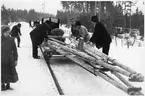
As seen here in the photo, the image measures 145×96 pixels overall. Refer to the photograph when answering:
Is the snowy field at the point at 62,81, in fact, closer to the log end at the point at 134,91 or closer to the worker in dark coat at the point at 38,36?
the log end at the point at 134,91

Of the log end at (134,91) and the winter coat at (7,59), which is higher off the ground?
the winter coat at (7,59)

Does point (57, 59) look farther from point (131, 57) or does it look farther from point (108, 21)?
→ point (108, 21)

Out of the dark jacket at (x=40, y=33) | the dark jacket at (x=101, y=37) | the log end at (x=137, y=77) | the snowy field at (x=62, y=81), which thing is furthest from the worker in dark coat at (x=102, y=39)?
the log end at (x=137, y=77)

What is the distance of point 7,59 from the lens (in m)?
7.10

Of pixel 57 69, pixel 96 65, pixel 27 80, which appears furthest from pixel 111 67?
pixel 57 69

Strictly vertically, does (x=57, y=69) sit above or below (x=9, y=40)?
below

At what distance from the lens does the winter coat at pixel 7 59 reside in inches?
277

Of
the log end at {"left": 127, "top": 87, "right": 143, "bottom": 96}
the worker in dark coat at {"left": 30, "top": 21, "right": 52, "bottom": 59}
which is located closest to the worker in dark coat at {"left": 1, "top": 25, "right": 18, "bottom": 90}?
the log end at {"left": 127, "top": 87, "right": 143, "bottom": 96}

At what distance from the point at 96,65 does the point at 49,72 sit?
200 cm

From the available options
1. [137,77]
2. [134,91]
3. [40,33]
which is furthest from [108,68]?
[40,33]

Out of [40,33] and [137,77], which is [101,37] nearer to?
[40,33]

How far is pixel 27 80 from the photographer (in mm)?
8258

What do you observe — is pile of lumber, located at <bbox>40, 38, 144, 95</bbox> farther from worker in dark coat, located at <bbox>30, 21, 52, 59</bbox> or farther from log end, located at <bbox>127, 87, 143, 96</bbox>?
worker in dark coat, located at <bbox>30, 21, 52, 59</bbox>

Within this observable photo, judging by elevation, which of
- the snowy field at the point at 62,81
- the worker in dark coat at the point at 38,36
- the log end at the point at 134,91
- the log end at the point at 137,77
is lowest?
the snowy field at the point at 62,81
